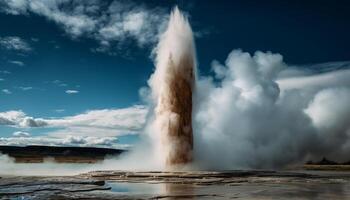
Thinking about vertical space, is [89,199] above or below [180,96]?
below

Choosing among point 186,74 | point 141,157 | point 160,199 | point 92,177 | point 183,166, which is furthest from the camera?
point 141,157

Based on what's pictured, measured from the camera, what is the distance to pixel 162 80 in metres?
37.9

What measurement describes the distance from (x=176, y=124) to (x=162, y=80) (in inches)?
155

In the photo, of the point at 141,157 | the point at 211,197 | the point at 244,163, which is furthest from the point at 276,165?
the point at 211,197

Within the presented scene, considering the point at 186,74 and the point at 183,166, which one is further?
the point at 186,74

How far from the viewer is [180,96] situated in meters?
37.5

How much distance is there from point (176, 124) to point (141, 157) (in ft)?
36.2

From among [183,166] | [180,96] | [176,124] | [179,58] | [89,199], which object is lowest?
[89,199]

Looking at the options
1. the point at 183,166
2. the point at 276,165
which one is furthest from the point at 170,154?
the point at 276,165

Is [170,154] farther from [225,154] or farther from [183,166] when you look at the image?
[225,154]

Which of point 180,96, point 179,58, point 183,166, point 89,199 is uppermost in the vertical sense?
point 179,58

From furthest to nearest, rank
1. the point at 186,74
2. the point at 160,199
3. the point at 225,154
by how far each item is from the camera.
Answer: the point at 225,154
the point at 186,74
the point at 160,199

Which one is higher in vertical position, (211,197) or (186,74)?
(186,74)

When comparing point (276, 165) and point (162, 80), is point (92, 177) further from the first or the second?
point (276, 165)
